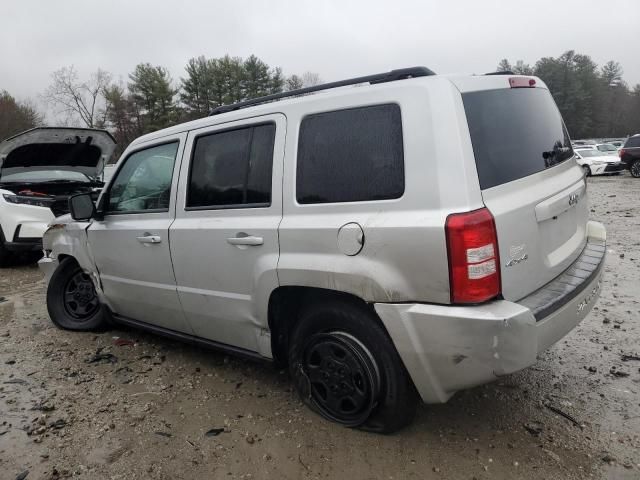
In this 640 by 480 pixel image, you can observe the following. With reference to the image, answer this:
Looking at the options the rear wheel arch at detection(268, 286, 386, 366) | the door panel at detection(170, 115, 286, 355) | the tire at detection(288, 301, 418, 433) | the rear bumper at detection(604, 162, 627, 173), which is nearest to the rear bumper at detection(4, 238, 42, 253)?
the door panel at detection(170, 115, 286, 355)

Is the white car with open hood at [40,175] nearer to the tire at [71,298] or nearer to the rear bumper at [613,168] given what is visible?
the tire at [71,298]

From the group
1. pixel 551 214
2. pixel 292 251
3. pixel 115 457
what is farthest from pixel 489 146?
pixel 115 457

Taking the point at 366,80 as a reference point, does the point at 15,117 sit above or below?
above

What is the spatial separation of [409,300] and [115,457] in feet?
6.06

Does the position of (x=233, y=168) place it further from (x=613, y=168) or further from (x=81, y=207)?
(x=613, y=168)

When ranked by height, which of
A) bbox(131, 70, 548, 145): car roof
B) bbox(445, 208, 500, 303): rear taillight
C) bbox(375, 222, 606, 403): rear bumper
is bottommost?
bbox(375, 222, 606, 403): rear bumper

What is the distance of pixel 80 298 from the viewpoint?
15.1 ft

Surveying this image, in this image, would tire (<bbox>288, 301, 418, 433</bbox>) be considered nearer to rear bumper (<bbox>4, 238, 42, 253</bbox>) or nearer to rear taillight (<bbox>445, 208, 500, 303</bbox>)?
rear taillight (<bbox>445, 208, 500, 303</bbox>)

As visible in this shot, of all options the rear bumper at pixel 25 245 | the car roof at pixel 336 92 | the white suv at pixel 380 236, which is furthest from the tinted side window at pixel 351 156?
the rear bumper at pixel 25 245

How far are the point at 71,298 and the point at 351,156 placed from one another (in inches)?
143

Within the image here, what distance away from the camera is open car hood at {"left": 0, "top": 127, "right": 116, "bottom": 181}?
23.3 feet

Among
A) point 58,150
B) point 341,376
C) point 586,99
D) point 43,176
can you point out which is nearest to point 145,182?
point 341,376

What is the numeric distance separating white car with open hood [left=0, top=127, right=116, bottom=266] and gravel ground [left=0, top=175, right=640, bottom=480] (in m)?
3.70

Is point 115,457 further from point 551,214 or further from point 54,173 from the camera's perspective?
point 54,173
